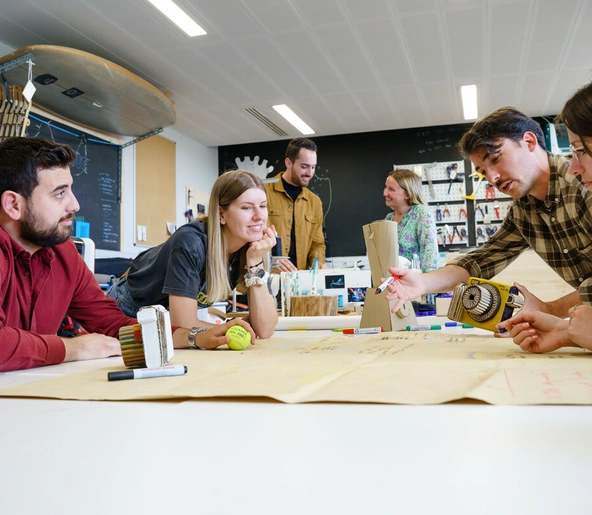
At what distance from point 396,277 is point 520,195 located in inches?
18.7

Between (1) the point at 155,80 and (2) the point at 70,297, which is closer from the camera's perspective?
(2) the point at 70,297

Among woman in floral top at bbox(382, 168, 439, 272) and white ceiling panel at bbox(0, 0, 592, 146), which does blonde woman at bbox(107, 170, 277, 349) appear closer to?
woman in floral top at bbox(382, 168, 439, 272)

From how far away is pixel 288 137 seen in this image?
6.53 meters

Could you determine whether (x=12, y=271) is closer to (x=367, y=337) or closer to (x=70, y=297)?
(x=70, y=297)

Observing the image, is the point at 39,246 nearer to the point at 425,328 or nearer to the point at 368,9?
the point at 425,328

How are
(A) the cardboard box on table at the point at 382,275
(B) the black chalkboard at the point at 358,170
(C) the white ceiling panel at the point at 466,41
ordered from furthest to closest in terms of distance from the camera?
1. (B) the black chalkboard at the point at 358,170
2. (C) the white ceiling panel at the point at 466,41
3. (A) the cardboard box on table at the point at 382,275

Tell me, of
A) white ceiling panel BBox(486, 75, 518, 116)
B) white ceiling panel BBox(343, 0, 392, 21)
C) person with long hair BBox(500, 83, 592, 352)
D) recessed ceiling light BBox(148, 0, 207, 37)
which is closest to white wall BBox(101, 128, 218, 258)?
recessed ceiling light BBox(148, 0, 207, 37)

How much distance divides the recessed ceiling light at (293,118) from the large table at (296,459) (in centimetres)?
507

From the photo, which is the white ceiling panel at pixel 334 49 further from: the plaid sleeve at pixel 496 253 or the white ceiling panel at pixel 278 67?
the plaid sleeve at pixel 496 253

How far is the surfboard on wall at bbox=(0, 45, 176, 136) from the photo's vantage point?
348 cm

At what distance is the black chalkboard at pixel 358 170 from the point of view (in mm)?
6227

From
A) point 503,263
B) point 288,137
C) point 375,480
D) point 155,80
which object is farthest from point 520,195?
point 288,137

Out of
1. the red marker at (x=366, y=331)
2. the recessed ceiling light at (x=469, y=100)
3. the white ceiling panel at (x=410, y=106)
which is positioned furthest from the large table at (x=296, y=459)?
the recessed ceiling light at (x=469, y=100)

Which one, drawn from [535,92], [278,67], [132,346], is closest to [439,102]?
[535,92]
